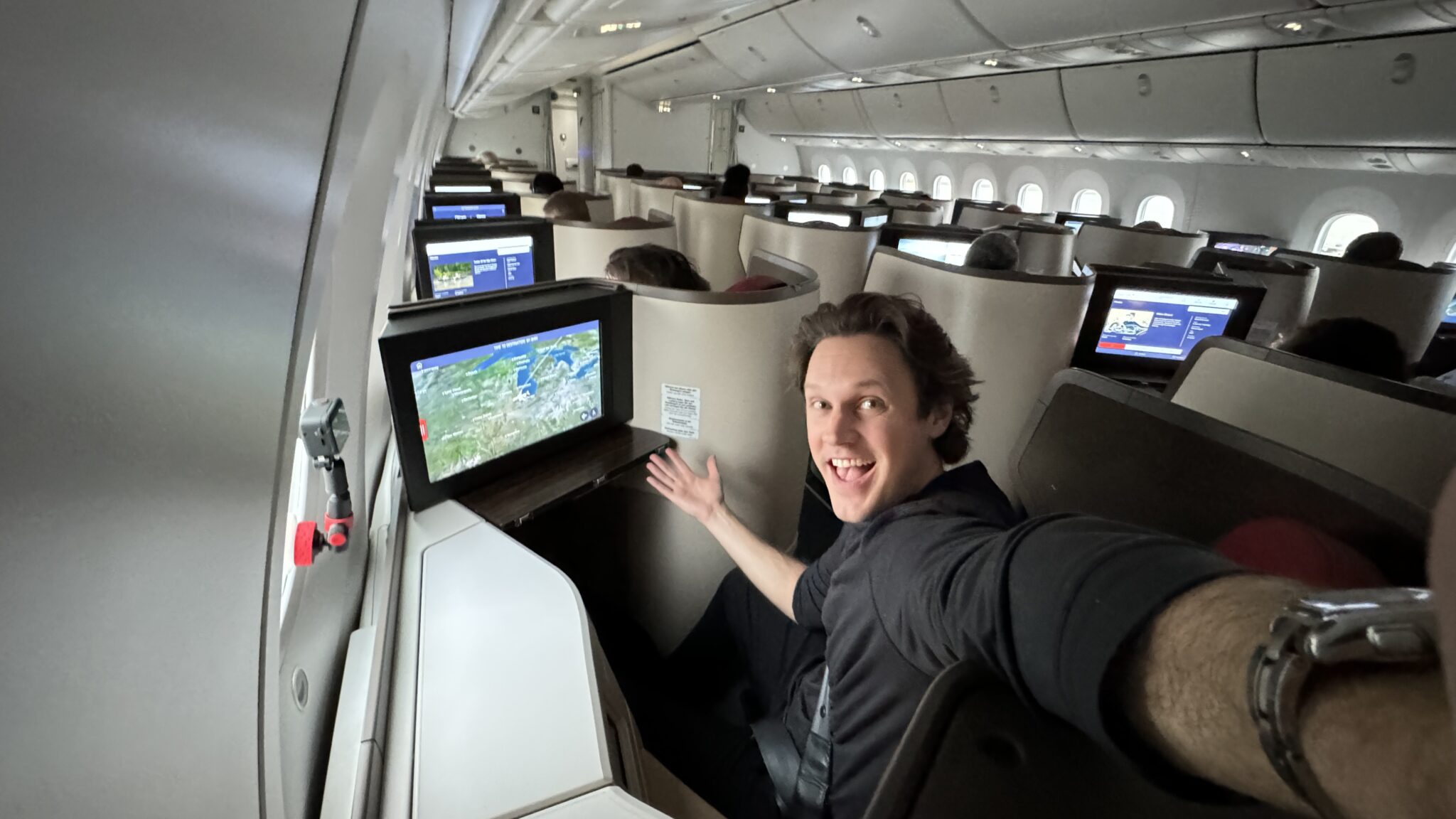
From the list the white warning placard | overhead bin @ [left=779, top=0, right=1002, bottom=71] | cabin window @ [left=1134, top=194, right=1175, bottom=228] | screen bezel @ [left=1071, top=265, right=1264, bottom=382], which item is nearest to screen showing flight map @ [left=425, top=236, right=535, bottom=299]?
the white warning placard

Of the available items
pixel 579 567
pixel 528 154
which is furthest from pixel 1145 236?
pixel 528 154

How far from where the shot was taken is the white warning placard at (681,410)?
2246 millimetres

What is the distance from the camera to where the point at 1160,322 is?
325 cm

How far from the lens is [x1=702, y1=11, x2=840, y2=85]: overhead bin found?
261 inches

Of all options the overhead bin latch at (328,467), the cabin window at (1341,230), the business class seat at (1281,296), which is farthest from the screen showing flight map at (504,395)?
the cabin window at (1341,230)

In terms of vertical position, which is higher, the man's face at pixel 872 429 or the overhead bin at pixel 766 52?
the overhead bin at pixel 766 52

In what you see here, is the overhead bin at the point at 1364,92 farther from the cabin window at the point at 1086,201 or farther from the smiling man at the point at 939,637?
the smiling man at the point at 939,637

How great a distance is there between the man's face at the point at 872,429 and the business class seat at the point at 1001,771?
93cm

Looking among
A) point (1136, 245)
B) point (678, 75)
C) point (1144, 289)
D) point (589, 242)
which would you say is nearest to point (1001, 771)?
point (1144, 289)

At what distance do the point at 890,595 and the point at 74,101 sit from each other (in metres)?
1.02

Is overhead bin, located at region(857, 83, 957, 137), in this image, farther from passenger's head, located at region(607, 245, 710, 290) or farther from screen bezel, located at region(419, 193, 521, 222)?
→ passenger's head, located at region(607, 245, 710, 290)

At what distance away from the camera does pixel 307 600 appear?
1306 mm

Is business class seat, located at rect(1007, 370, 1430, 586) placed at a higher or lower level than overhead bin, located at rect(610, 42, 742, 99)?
lower

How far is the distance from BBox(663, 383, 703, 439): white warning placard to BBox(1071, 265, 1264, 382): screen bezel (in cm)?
203
